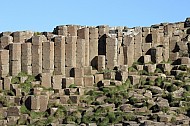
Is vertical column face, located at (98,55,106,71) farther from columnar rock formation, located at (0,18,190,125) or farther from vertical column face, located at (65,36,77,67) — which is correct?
vertical column face, located at (65,36,77,67)

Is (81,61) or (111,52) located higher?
(111,52)

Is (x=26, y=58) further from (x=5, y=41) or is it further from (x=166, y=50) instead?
(x=166, y=50)

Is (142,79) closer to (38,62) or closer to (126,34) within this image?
(126,34)

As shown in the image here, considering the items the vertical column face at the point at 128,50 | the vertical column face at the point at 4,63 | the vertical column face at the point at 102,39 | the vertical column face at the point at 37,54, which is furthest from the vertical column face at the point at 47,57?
the vertical column face at the point at 128,50

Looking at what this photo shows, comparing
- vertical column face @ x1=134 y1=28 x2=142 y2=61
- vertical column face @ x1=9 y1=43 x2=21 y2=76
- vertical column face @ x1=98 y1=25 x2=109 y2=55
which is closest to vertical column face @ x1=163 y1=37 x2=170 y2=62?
vertical column face @ x1=134 y1=28 x2=142 y2=61

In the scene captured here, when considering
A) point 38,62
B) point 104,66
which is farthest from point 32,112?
point 104,66

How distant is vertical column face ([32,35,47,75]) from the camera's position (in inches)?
1147

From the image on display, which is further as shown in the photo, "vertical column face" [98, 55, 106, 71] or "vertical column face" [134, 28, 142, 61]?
"vertical column face" [134, 28, 142, 61]

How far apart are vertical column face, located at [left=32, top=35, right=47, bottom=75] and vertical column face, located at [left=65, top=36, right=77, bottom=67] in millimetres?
1446

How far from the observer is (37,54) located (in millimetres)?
29109

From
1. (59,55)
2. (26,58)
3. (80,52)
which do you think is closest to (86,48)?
(80,52)

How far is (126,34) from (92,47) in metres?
2.13

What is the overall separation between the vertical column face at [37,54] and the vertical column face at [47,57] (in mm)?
221

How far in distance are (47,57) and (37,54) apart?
57 centimetres
